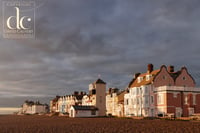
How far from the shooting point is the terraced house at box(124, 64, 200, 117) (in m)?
55.9

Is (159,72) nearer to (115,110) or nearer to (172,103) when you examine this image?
(172,103)

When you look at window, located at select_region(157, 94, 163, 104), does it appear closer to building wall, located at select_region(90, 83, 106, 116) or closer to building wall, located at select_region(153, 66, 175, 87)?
building wall, located at select_region(153, 66, 175, 87)

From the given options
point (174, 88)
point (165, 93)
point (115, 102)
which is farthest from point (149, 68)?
point (115, 102)

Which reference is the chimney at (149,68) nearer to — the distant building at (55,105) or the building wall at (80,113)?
the building wall at (80,113)

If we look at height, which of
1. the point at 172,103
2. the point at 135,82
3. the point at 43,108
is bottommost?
the point at 43,108

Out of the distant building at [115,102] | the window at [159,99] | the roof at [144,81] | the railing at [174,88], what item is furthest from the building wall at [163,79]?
the distant building at [115,102]

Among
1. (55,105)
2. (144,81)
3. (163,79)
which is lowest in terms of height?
(55,105)

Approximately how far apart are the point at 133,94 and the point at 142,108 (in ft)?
19.3

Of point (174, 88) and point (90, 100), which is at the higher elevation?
point (174, 88)

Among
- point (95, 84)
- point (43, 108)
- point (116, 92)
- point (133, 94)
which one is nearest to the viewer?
point (133, 94)

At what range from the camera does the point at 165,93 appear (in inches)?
2184

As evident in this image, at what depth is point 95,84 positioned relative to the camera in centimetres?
8112

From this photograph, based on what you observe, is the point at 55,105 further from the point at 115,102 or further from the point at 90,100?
the point at 115,102

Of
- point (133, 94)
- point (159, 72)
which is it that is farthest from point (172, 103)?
point (133, 94)
